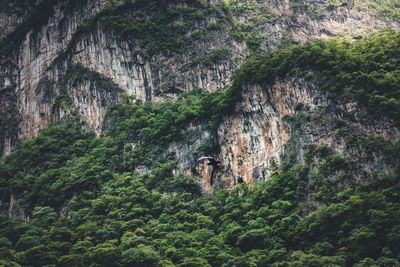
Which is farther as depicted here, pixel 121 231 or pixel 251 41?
pixel 251 41

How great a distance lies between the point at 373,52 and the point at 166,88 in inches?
877

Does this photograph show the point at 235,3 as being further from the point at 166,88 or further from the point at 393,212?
the point at 393,212

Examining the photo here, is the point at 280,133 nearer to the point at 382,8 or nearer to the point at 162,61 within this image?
the point at 162,61

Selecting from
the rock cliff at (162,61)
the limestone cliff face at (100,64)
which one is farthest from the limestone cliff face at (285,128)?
the limestone cliff face at (100,64)

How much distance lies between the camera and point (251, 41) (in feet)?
234

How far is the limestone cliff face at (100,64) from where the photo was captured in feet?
→ 210

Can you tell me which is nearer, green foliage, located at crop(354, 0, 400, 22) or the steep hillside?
the steep hillside

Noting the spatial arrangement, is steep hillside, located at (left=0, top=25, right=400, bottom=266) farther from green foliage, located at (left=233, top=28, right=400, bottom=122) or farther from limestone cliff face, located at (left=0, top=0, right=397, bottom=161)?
limestone cliff face, located at (left=0, top=0, right=397, bottom=161)

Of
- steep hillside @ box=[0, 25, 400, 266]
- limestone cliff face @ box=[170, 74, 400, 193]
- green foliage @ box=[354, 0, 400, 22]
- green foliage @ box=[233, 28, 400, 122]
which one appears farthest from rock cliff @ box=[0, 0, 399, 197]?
green foliage @ box=[233, 28, 400, 122]

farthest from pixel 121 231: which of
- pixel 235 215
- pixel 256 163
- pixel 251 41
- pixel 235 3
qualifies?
pixel 235 3

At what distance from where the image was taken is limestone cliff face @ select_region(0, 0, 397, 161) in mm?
63969

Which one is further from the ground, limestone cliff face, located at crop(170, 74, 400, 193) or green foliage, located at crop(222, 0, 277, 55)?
green foliage, located at crop(222, 0, 277, 55)

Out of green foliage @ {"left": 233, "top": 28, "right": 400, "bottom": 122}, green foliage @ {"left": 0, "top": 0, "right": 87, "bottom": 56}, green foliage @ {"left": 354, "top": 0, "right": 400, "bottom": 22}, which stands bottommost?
green foliage @ {"left": 233, "top": 28, "right": 400, "bottom": 122}

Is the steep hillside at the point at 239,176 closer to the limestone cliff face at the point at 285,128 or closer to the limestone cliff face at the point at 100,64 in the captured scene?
the limestone cliff face at the point at 285,128
